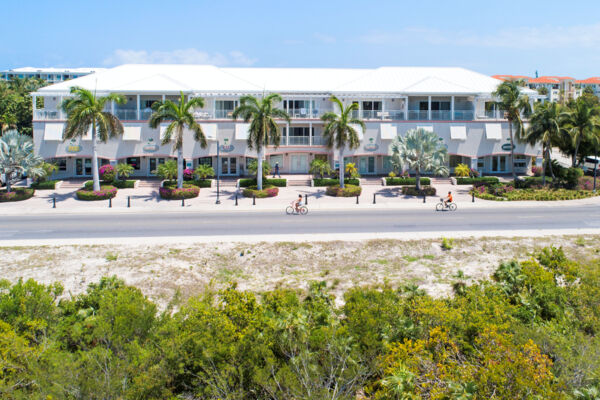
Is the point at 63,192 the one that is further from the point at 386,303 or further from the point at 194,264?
the point at 386,303

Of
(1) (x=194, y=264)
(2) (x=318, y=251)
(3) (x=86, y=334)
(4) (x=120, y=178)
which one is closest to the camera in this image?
(3) (x=86, y=334)

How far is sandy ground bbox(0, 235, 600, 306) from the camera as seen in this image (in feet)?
58.5

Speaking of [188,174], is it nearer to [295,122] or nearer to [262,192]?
[262,192]

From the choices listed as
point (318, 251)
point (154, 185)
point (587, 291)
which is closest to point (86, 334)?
point (318, 251)

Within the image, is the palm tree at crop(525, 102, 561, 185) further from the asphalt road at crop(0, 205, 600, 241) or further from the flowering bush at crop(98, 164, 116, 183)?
the flowering bush at crop(98, 164, 116, 183)

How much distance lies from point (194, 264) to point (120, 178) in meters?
28.7

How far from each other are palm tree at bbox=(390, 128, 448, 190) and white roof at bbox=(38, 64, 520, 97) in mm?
9213

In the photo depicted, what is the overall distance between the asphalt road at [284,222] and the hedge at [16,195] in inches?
290

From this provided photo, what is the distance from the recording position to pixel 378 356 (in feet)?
33.3

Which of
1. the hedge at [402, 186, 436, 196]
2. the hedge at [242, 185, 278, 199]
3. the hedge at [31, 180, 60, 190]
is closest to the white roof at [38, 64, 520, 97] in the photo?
the hedge at [31, 180, 60, 190]

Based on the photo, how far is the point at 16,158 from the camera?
35781 millimetres

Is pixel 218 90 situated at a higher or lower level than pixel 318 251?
higher

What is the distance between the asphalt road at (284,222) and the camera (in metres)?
23.6

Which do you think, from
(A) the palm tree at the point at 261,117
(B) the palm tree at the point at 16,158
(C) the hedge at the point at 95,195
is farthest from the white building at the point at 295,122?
(C) the hedge at the point at 95,195
